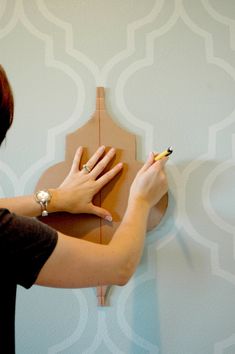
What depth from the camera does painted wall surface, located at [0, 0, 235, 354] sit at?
77 centimetres

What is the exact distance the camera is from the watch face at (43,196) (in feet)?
2.34

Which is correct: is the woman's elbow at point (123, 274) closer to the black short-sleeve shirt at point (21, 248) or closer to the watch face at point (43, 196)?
the black short-sleeve shirt at point (21, 248)

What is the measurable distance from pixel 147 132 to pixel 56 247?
1.39 ft

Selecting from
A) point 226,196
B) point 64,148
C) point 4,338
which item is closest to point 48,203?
point 64,148

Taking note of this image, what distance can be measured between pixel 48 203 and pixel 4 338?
0.28 metres

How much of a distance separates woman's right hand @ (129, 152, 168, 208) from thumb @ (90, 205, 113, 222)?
88 mm

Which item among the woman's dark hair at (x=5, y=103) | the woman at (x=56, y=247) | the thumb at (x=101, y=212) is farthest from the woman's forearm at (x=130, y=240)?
the woman's dark hair at (x=5, y=103)

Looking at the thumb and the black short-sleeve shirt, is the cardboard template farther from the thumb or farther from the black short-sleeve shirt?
the black short-sleeve shirt

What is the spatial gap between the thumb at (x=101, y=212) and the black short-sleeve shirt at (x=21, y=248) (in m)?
0.27

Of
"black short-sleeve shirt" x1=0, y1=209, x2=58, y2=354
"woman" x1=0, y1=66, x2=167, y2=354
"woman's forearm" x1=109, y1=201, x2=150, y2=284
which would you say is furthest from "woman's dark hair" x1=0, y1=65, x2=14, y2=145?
"woman's forearm" x1=109, y1=201, x2=150, y2=284

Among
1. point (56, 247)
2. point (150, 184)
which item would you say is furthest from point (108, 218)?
point (56, 247)

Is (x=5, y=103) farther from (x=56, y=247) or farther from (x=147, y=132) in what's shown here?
(x=147, y=132)

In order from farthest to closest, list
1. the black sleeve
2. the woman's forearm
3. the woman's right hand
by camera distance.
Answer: the woman's right hand < the woman's forearm < the black sleeve

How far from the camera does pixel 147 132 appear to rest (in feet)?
2.65
